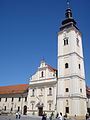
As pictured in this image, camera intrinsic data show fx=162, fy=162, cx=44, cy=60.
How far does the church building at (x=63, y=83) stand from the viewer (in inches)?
1304

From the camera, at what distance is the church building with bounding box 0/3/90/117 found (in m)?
33.1

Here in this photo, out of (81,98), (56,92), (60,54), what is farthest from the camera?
(60,54)

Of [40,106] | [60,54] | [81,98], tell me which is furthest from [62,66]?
[40,106]

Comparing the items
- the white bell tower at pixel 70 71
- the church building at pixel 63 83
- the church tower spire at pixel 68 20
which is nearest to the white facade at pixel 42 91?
the church building at pixel 63 83

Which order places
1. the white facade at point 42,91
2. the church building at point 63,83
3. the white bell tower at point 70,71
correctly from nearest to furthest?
1. the white bell tower at point 70,71
2. the church building at point 63,83
3. the white facade at point 42,91

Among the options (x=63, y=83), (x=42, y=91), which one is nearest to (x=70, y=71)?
(x=63, y=83)

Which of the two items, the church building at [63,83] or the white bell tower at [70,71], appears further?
the church building at [63,83]

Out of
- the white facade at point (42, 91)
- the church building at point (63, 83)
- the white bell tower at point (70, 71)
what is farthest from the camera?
the white facade at point (42, 91)

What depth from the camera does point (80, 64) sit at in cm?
3747

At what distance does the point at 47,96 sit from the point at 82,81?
8598mm

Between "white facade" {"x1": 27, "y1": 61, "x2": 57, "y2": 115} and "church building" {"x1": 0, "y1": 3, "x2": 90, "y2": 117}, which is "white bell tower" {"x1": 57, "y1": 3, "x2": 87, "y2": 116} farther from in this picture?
"white facade" {"x1": 27, "y1": 61, "x2": 57, "y2": 115}

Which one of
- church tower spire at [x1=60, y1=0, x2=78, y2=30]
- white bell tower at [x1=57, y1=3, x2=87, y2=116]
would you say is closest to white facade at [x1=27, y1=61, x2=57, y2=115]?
white bell tower at [x1=57, y1=3, x2=87, y2=116]

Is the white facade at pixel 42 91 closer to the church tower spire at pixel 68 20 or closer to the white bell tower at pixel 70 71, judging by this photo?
the white bell tower at pixel 70 71

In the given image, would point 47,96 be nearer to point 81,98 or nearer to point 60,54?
point 81,98
